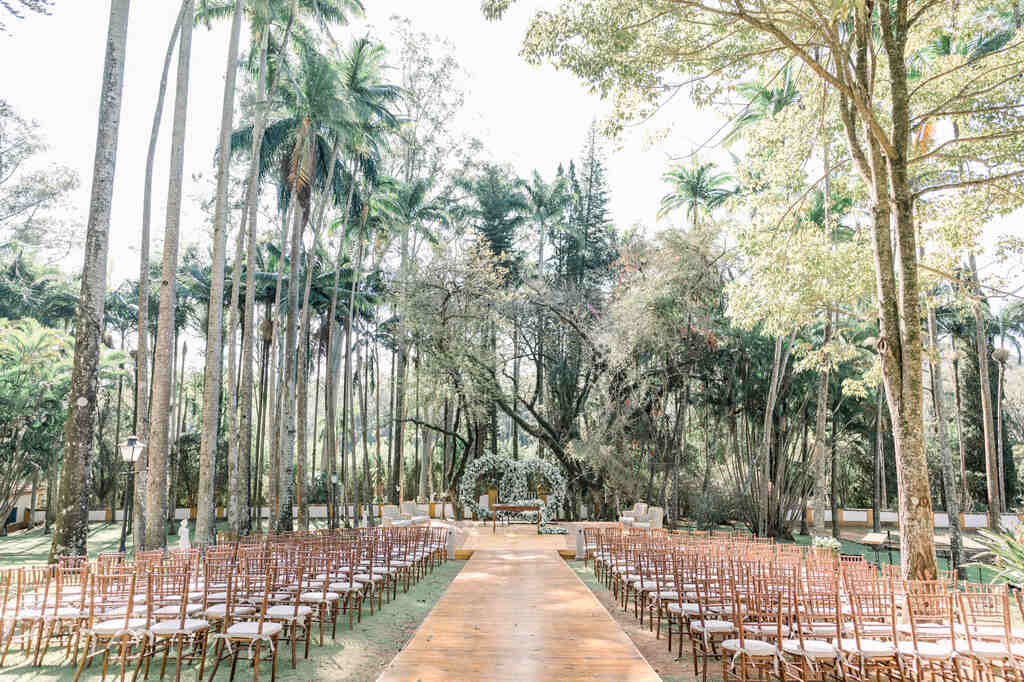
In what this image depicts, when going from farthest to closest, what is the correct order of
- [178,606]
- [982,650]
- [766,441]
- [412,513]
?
[412,513]
[766,441]
[178,606]
[982,650]

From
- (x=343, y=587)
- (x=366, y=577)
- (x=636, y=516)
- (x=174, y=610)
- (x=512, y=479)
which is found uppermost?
(x=512, y=479)

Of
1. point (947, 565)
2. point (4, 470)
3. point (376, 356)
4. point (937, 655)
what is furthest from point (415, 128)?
point (937, 655)

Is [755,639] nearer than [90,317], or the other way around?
[755,639]

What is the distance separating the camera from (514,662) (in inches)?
218

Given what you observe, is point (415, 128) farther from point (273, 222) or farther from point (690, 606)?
point (690, 606)

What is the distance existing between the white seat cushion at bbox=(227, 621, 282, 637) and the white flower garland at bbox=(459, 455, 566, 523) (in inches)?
581

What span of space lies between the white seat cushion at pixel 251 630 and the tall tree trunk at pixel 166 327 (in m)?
5.76

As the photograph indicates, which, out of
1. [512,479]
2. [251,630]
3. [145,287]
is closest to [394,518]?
[512,479]

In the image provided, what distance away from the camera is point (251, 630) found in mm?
5355

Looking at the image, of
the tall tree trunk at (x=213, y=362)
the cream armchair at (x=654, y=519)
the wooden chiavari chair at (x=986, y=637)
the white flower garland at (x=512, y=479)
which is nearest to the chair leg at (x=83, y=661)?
the tall tree trunk at (x=213, y=362)

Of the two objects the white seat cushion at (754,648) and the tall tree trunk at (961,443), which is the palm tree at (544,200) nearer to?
the tall tree trunk at (961,443)

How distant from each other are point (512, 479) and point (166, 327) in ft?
40.9

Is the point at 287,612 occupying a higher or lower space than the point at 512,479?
lower

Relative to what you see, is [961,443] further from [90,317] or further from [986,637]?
[90,317]
